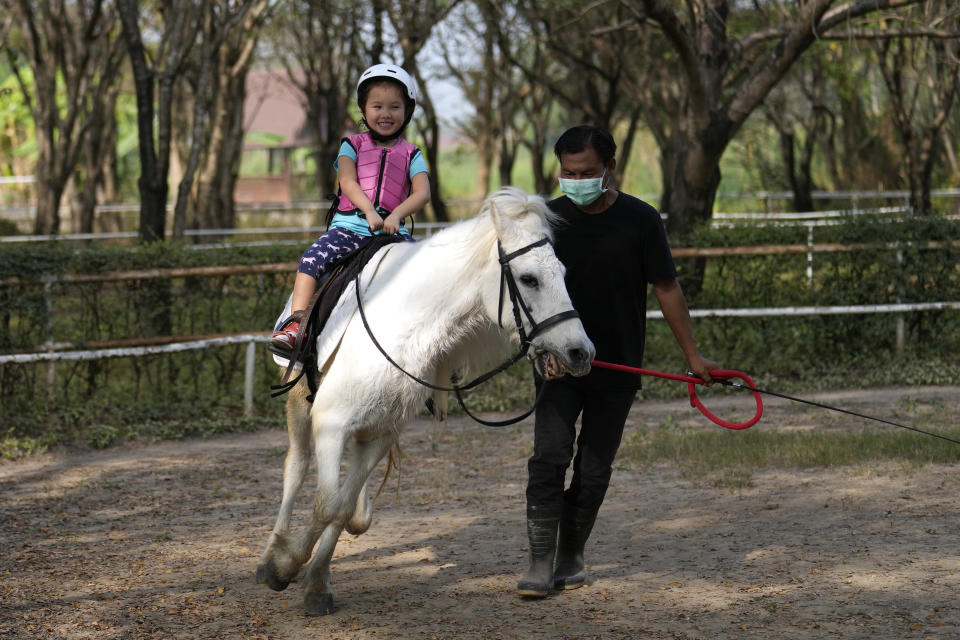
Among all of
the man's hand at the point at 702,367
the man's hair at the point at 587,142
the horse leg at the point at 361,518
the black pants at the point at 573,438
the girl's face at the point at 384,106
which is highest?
the girl's face at the point at 384,106

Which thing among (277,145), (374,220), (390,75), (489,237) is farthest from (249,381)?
(277,145)

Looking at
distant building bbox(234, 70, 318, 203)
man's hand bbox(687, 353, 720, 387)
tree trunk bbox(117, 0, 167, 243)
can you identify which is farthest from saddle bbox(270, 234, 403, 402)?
distant building bbox(234, 70, 318, 203)

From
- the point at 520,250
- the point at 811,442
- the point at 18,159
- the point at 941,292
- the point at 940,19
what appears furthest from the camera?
the point at 18,159

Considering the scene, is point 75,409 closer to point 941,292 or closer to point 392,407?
point 392,407

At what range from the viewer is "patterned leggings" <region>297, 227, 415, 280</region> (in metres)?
5.25

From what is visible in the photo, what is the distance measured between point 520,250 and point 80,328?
6855mm

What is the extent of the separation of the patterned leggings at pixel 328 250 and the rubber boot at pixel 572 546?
1.56 metres

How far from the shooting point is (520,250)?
435cm

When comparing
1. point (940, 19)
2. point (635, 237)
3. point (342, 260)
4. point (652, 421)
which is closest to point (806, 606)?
point (635, 237)

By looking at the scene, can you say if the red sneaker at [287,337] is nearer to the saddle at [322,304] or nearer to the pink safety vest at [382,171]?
the saddle at [322,304]

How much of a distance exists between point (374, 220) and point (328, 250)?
1.09ft

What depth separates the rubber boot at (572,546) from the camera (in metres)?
5.18

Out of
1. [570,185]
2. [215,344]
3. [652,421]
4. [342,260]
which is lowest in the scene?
[652,421]

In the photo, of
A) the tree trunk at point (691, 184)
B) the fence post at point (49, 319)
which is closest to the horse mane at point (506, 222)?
the fence post at point (49, 319)
